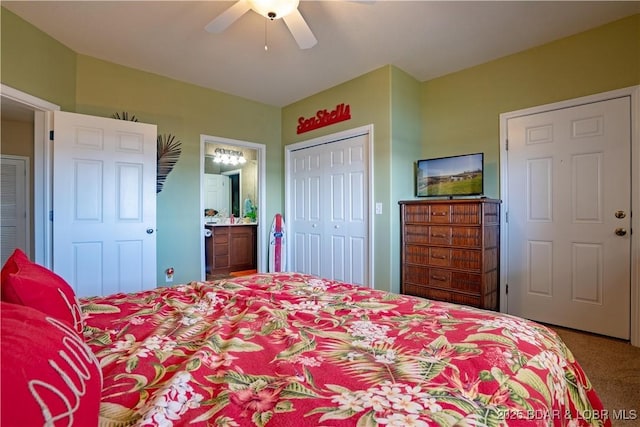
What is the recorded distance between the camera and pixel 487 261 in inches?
107

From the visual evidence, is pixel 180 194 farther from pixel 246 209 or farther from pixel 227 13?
pixel 246 209

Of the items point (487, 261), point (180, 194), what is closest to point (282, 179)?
point (180, 194)

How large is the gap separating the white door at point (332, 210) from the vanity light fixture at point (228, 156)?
2.48 metres

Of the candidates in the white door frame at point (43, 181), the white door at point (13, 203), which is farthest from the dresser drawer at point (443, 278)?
the white door at point (13, 203)

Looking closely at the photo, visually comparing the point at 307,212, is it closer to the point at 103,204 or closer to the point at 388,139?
the point at 388,139

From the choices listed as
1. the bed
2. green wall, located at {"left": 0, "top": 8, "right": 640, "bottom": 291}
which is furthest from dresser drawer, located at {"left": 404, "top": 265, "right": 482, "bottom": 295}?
the bed

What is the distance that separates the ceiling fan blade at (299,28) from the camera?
199 centimetres

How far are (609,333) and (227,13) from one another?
375cm

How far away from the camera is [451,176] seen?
3.15m

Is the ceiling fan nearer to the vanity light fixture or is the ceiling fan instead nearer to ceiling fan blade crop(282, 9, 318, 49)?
ceiling fan blade crop(282, 9, 318, 49)

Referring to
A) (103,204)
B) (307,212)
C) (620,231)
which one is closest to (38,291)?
(103,204)

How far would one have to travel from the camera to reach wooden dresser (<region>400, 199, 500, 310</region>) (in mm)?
2664

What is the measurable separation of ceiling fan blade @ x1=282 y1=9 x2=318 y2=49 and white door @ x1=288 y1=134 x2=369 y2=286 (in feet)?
4.62

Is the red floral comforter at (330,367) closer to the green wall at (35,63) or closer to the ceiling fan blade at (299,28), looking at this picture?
the ceiling fan blade at (299,28)
